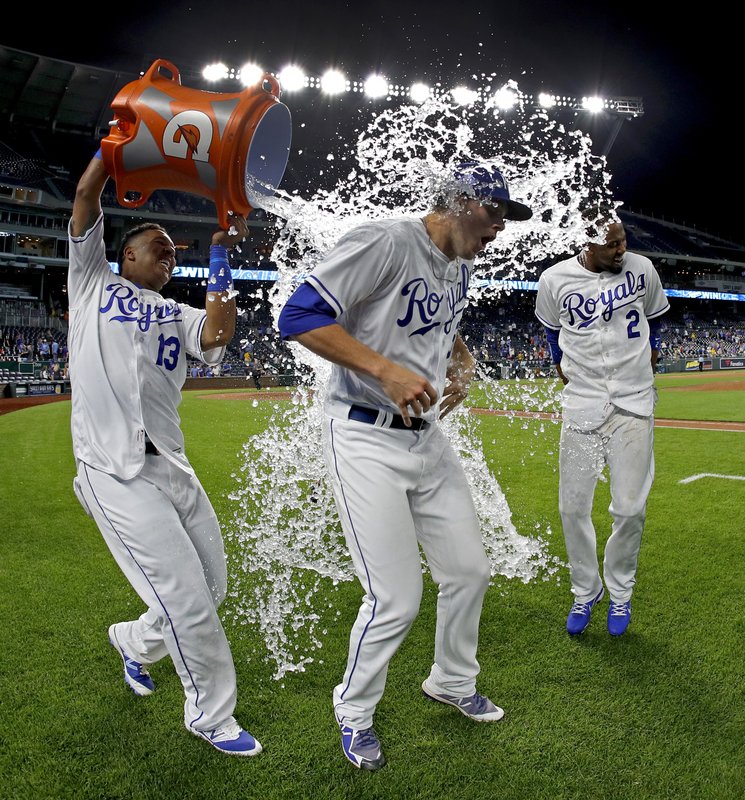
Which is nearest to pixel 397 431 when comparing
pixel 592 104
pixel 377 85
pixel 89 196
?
pixel 89 196

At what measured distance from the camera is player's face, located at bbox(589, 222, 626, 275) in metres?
3.66

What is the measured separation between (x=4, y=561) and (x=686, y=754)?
4.69 meters

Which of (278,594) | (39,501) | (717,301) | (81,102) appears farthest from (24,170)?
(717,301)

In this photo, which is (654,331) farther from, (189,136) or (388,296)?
(189,136)

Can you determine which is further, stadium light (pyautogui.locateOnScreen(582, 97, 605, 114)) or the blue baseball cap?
stadium light (pyautogui.locateOnScreen(582, 97, 605, 114))

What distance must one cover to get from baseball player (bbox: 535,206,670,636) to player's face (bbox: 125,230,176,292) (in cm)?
225

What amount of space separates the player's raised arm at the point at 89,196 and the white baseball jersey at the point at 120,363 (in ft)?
0.14

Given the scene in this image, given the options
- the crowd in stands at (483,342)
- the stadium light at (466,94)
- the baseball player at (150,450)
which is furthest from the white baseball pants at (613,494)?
the stadium light at (466,94)

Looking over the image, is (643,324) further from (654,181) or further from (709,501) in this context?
(654,181)

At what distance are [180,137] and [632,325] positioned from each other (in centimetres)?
268

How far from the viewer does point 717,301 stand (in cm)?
5972

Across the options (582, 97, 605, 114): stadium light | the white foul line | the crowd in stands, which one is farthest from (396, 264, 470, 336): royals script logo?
(582, 97, 605, 114): stadium light

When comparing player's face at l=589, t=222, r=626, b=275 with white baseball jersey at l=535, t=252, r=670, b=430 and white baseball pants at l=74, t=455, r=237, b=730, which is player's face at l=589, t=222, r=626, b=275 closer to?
white baseball jersey at l=535, t=252, r=670, b=430

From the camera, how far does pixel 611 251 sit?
3.69m
